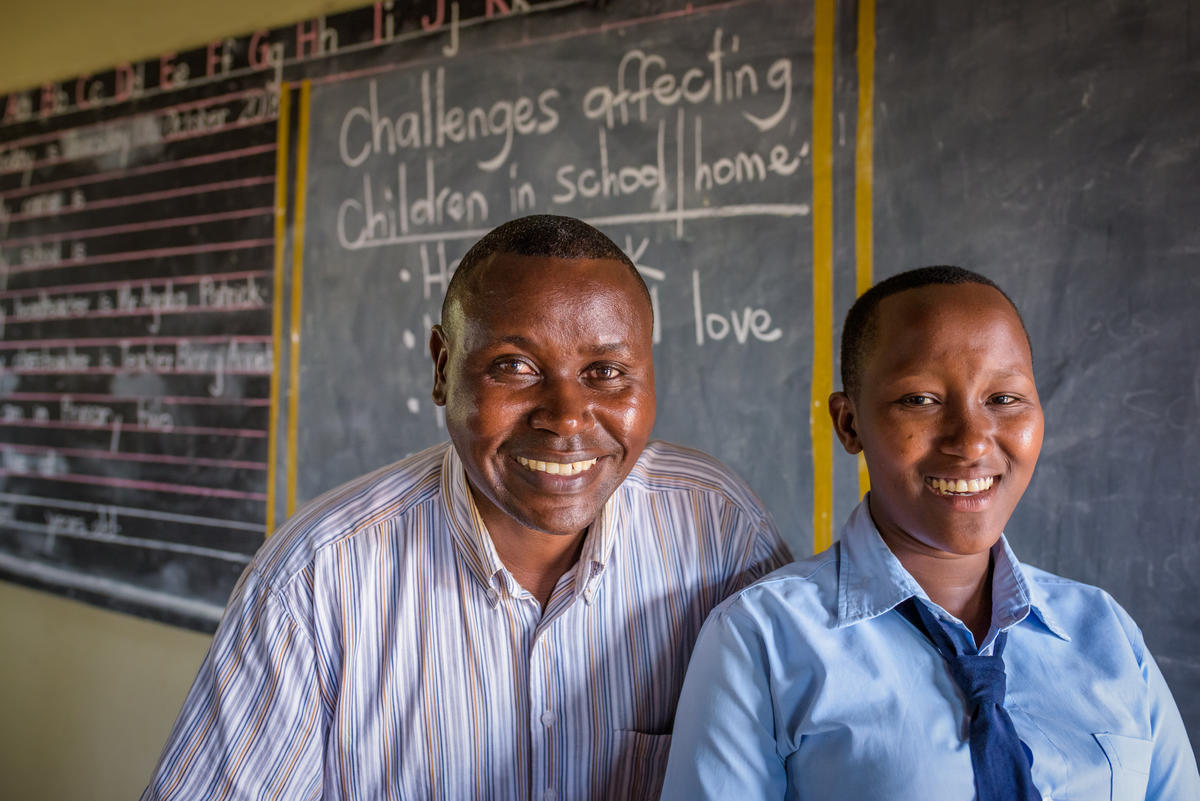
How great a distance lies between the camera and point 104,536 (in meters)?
2.75

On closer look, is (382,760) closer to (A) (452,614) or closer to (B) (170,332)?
(A) (452,614)

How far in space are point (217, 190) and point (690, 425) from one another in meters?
1.64

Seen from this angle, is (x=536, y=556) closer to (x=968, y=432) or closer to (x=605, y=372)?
(x=605, y=372)

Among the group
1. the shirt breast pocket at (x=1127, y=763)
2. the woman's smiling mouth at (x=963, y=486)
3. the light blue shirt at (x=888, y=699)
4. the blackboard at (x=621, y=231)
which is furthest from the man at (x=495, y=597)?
the blackboard at (x=621, y=231)

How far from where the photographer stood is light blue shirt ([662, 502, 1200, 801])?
974mm

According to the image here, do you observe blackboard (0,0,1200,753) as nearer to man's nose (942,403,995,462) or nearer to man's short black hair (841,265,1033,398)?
man's short black hair (841,265,1033,398)

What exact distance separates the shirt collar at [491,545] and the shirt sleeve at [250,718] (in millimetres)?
253

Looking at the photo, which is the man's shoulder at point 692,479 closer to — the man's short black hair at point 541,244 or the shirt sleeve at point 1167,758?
the man's short black hair at point 541,244

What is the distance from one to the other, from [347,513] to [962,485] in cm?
85

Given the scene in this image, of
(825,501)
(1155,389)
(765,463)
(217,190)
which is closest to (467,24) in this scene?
(217,190)

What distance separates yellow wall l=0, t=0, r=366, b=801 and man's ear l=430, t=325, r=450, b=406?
1.60 metres

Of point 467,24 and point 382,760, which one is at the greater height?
point 467,24

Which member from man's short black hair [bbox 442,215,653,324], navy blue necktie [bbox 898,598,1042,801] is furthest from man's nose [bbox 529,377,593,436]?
navy blue necktie [bbox 898,598,1042,801]

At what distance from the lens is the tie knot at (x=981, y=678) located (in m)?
0.97
